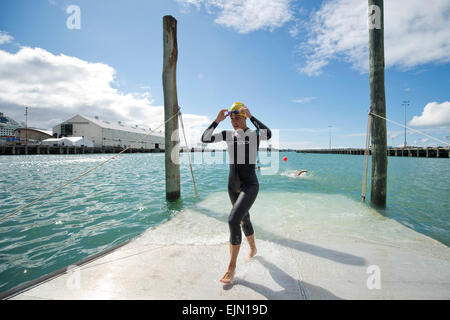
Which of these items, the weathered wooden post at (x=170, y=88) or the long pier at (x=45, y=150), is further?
the long pier at (x=45, y=150)

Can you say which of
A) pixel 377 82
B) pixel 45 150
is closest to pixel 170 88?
pixel 377 82

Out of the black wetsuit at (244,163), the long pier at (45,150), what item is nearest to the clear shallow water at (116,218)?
the black wetsuit at (244,163)

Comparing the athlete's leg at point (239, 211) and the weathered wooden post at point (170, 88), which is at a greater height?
the weathered wooden post at point (170, 88)

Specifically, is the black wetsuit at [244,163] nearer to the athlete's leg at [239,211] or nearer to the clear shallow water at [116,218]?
the athlete's leg at [239,211]

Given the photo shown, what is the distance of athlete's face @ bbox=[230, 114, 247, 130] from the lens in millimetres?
2901

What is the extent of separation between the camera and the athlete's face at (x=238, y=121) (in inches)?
114

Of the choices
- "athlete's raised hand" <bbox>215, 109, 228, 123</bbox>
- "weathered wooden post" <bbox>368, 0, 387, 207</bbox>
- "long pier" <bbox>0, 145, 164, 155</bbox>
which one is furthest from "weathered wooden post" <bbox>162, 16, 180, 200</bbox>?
"long pier" <bbox>0, 145, 164, 155</bbox>

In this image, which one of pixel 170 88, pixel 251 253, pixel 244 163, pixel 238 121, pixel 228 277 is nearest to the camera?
pixel 228 277

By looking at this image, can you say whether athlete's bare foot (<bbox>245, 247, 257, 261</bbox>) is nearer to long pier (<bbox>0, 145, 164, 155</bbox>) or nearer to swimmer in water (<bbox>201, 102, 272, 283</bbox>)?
swimmer in water (<bbox>201, 102, 272, 283</bbox>)

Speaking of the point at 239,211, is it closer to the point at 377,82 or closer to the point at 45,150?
the point at 377,82

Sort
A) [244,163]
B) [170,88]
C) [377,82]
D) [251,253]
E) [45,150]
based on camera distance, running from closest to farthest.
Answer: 1. [244,163]
2. [251,253]
3. [377,82]
4. [170,88]
5. [45,150]

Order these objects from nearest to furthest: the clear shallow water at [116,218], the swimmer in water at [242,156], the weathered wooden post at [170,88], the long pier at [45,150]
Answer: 1. the swimmer in water at [242,156]
2. the clear shallow water at [116,218]
3. the weathered wooden post at [170,88]
4. the long pier at [45,150]

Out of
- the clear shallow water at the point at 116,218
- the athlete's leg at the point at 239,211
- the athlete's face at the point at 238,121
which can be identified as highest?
the athlete's face at the point at 238,121

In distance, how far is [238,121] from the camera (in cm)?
290
